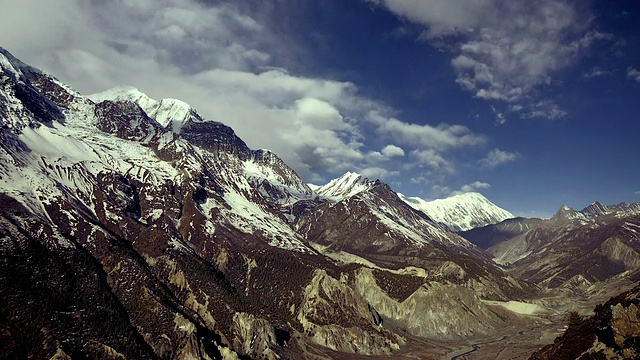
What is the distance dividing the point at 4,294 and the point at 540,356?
8331 inches

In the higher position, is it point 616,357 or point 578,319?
point 578,319

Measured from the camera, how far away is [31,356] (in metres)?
174

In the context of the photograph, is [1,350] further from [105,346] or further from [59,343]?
[105,346]

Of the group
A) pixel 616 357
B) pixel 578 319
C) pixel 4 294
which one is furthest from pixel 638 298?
pixel 4 294

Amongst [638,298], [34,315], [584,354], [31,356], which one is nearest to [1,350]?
[31,356]

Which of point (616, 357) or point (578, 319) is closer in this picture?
point (616, 357)

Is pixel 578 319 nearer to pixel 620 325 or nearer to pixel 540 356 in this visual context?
pixel 540 356

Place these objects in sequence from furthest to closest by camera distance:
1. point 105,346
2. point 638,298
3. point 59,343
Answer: point 105,346
point 59,343
point 638,298

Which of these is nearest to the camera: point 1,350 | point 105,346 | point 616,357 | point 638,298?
point 616,357

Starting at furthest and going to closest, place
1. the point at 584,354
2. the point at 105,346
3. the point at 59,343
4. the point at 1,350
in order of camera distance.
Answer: the point at 105,346, the point at 59,343, the point at 1,350, the point at 584,354

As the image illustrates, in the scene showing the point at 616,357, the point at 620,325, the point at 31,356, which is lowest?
the point at 31,356

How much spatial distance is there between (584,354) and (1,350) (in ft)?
628

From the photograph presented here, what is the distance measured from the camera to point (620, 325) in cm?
11944

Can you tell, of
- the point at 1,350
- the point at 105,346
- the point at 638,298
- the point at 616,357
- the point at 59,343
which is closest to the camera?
the point at 616,357
